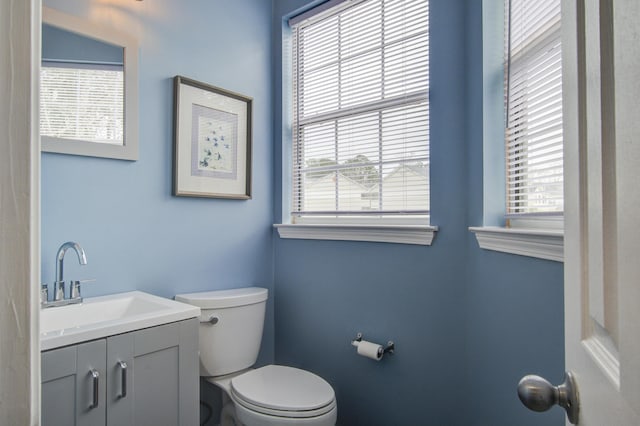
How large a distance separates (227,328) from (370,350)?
0.67 meters

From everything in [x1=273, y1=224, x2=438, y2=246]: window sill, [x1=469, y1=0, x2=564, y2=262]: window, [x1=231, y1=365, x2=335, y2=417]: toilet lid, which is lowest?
[x1=231, y1=365, x2=335, y2=417]: toilet lid

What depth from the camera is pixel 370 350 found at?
1662 mm

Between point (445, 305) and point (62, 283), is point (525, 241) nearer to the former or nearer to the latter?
point (445, 305)

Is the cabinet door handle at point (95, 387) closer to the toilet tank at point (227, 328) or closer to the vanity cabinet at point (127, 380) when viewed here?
the vanity cabinet at point (127, 380)

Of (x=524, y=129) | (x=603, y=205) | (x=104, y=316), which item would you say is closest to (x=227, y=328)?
(x=104, y=316)

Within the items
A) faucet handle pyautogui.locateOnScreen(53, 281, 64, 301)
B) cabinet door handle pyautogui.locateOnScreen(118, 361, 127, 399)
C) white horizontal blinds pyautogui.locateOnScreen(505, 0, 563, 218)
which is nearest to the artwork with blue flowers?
faucet handle pyautogui.locateOnScreen(53, 281, 64, 301)

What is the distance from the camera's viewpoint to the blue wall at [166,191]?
147 centimetres

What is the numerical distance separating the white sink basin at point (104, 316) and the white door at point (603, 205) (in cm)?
117

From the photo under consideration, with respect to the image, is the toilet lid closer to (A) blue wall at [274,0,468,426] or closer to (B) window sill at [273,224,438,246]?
(A) blue wall at [274,0,468,426]

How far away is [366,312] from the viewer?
1.79 meters

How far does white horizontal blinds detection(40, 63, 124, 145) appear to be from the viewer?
141 centimetres

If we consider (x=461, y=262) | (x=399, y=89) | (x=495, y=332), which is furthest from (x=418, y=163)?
(x=495, y=332)

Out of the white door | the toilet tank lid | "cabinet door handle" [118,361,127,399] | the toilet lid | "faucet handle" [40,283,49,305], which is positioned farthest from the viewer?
the toilet tank lid

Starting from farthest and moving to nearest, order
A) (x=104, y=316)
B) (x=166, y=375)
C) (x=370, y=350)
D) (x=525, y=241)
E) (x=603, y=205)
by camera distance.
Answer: (x=370, y=350), (x=104, y=316), (x=166, y=375), (x=525, y=241), (x=603, y=205)
